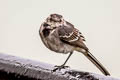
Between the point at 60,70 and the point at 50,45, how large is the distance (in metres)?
0.42

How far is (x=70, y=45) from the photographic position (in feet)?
4.31

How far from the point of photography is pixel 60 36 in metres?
1.27

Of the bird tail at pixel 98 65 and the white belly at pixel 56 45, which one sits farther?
the white belly at pixel 56 45

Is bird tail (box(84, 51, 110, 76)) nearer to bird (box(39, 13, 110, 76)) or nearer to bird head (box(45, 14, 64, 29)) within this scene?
bird (box(39, 13, 110, 76))

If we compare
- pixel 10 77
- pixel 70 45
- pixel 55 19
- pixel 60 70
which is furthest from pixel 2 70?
pixel 70 45

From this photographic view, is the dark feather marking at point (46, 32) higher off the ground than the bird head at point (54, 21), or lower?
lower

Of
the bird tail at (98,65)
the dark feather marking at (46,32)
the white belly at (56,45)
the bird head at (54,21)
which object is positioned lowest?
the bird tail at (98,65)

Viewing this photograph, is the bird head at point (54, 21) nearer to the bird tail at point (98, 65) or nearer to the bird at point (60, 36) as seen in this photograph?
the bird at point (60, 36)

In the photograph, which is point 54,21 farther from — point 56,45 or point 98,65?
point 98,65

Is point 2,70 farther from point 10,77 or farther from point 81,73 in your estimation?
point 81,73

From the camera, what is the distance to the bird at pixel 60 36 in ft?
3.83

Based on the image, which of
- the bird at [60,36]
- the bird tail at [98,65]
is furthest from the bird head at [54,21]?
the bird tail at [98,65]

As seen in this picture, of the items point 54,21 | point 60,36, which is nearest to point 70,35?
point 60,36

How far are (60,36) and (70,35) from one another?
7 cm
